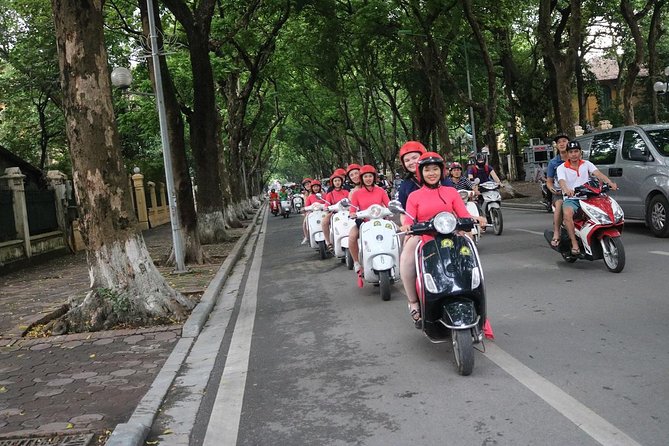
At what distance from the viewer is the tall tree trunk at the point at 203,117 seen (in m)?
15.1

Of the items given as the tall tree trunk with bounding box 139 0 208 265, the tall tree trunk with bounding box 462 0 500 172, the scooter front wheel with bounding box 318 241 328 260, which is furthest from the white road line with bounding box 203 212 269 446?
the tall tree trunk with bounding box 462 0 500 172

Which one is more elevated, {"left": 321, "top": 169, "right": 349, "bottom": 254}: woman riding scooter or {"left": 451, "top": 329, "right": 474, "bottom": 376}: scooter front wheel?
{"left": 321, "top": 169, "right": 349, "bottom": 254}: woman riding scooter

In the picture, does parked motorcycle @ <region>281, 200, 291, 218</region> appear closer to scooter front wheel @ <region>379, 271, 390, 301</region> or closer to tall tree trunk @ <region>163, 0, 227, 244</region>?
tall tree trunk @ <region>163, 0, 227, 244</region>

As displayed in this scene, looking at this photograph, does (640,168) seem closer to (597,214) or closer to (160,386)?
(597,214)

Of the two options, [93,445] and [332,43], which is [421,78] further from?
[93,445]

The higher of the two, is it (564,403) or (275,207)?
(275,207)

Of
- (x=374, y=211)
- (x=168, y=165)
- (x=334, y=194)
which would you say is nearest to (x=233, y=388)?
(x=374, y=211)

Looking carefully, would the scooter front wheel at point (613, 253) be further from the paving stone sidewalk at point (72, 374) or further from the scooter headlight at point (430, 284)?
the paving stone sidewalk at point (72, 374)

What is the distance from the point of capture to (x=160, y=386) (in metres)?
5.15

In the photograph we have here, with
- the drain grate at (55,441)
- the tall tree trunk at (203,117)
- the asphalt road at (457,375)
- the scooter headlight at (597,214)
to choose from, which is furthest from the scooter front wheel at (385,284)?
the tall tree trunk at (203,117)

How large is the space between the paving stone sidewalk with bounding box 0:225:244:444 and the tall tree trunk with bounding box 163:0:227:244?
25.8 feet

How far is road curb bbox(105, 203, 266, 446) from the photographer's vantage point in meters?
4.00

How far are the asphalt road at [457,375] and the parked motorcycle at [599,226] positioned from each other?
24 cm

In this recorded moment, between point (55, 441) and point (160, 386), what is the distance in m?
1.09
